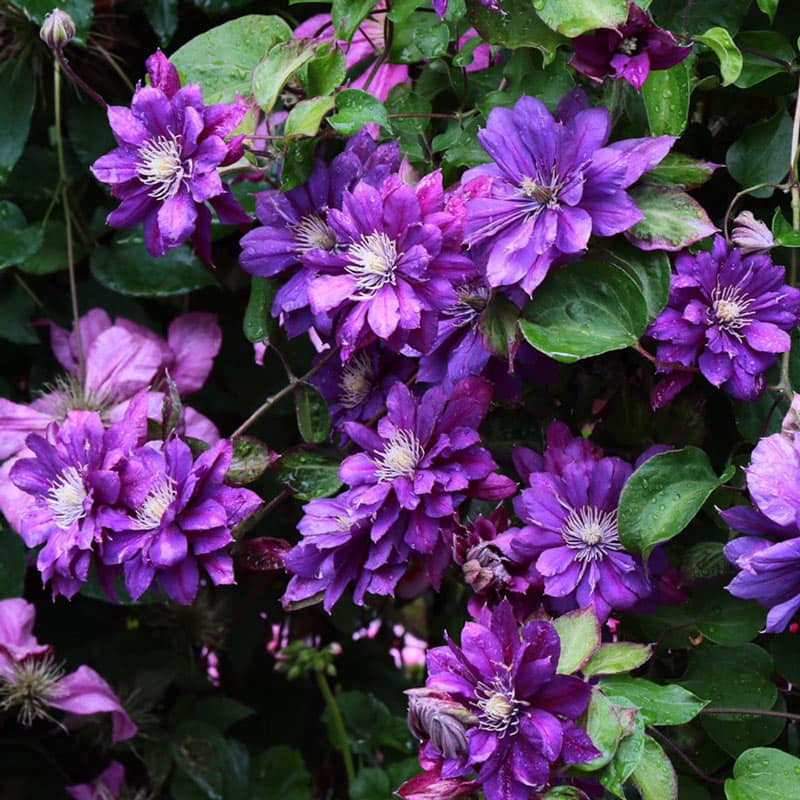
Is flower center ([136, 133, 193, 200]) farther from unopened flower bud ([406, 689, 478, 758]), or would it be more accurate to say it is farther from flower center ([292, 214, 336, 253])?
unopened flower bud ([406, 689, 478, 758])

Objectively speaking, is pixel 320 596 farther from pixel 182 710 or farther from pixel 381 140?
pixel 182 710

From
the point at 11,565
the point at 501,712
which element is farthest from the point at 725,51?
the point at 11,565

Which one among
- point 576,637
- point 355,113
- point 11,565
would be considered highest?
point 355,113

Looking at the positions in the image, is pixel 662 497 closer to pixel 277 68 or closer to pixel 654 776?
pixel 654 776

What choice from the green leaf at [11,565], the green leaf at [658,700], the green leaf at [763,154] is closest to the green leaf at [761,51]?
the green leaf at [763,154]

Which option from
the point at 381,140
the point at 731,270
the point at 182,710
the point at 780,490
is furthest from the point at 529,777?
the point at 182,710

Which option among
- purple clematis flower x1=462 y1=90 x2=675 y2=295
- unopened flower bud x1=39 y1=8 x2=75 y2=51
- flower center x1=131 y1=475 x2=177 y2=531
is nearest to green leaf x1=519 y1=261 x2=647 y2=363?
purple clematis flower x1=462 y1=90 x2=675 y2=295
